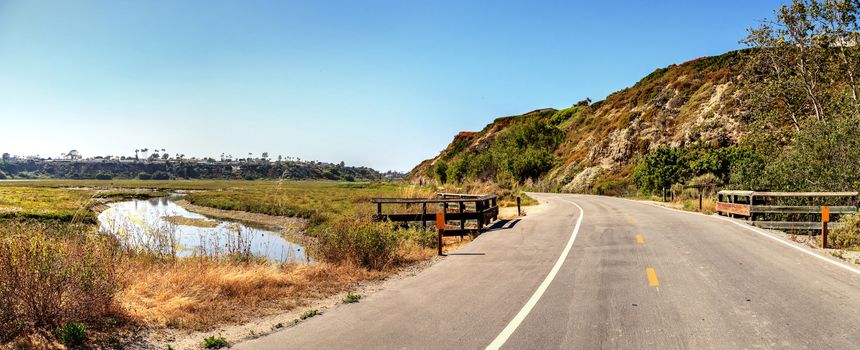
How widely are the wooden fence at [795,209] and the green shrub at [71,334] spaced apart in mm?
17794

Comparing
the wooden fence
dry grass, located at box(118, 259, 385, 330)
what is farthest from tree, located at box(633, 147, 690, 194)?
dry grass, located at box(118, 259, 385, 330)

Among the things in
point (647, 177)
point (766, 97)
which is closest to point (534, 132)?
point (647, 177)

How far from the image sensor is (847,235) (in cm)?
1334

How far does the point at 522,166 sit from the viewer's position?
75.7 meters

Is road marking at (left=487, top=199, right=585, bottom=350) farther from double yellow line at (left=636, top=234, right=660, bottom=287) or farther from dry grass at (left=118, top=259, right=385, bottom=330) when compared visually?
dry grass at (left=118, top=259, right=385, bottom=330)

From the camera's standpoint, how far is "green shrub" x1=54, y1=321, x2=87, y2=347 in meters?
5.62

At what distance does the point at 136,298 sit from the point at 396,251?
608cm

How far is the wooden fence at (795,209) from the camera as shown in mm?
15695

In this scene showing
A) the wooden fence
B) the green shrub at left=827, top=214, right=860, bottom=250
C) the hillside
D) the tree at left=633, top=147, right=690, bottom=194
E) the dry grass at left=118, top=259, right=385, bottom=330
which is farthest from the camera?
the hillside

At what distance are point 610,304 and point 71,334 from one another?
6.67 meters

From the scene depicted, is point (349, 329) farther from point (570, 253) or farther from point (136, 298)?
point (570, 253)

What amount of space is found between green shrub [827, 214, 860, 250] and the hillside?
3813cm

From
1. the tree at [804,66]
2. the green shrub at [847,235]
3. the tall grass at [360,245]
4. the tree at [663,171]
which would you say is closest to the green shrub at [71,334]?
the tall grass at [360,245]

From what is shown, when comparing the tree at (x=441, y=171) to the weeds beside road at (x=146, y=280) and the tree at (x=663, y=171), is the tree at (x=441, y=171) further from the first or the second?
the weeds beside road at (x=146, y=280)
